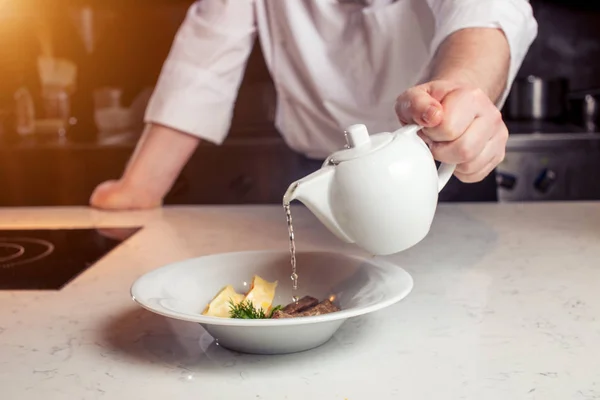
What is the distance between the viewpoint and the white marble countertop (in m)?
0.59

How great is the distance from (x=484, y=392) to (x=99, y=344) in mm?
343

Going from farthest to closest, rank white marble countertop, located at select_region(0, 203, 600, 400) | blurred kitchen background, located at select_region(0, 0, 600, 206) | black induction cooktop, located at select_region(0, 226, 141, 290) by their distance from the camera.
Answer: blurred kitchen background, located at select_region(0, 0, 600, 206) → black induction cooktop, located at select_region(0, 226, 141, 290) → white marble countertop, located at select_region(0, 203, 600, 400)

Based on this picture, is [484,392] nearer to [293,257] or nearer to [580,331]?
[580,331]

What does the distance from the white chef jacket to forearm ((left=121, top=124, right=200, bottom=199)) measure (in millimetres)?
29

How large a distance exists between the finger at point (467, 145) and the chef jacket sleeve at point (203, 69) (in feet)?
2.41

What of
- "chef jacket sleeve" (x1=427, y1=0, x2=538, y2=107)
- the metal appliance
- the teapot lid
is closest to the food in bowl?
the teapot lid

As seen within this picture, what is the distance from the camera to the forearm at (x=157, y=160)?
1401 millimetres

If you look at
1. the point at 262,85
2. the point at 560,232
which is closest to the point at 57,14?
the point at 262,85

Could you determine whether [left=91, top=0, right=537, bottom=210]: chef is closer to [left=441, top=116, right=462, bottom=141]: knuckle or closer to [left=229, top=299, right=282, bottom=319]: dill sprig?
[left=441, top=116, right=462, bottom=141]: knuckle

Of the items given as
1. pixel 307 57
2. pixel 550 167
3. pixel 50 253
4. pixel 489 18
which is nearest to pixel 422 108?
pixel 489 18

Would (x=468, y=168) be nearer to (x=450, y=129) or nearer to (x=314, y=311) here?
(x=450, y=129)

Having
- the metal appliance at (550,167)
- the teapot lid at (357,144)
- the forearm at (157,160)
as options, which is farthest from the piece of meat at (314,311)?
the metal appliance at (550,167)

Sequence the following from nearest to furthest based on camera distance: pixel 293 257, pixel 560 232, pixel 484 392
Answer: pixel 484 392, pixel 293 257, pixel 560 232

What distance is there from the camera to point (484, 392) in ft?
1.88
